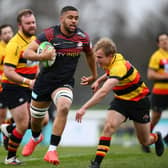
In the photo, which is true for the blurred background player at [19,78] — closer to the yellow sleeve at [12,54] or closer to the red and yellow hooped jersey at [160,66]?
the yellow sleeve at [12,54]

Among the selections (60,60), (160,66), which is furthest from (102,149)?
(160,66)

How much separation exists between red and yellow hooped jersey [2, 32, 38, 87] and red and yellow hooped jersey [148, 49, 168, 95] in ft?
11.6

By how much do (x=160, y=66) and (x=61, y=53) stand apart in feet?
15.8

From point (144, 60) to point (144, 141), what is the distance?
16830mm

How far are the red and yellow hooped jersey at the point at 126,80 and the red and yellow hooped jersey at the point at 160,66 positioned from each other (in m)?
4.17

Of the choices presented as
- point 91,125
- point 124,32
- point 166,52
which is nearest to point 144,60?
point 124,32

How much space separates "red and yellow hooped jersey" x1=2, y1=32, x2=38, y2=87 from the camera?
11844 mm

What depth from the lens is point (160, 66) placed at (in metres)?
15.4

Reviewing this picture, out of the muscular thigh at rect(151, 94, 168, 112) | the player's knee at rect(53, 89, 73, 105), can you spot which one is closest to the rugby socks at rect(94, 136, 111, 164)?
the player's knee at rect(53, 89, 73, 105)

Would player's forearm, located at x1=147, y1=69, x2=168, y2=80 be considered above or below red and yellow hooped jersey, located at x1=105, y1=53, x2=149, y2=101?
below

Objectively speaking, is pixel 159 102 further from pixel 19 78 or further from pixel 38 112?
pixel 38 112

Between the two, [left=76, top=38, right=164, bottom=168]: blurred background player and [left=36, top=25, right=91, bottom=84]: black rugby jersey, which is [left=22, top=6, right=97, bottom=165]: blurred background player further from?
[left=76, top=38, right=164, bottom=168]: blurred background player

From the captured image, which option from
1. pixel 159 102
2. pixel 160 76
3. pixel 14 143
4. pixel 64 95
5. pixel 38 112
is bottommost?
pixel 159 102

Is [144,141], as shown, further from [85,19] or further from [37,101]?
[85,19]
